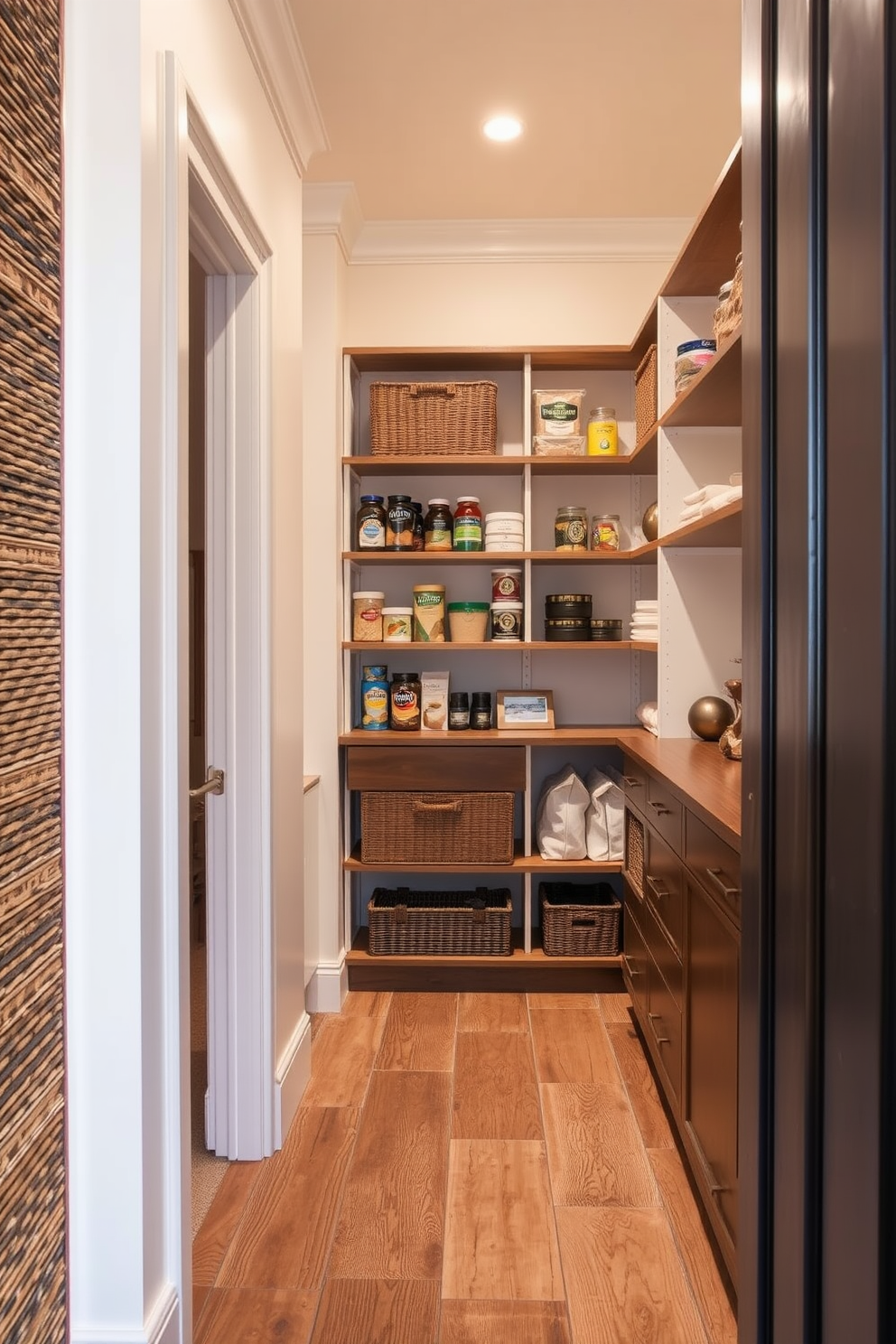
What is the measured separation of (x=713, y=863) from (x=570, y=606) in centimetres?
170

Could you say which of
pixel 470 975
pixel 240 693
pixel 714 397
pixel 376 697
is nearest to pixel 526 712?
pixel 376 697

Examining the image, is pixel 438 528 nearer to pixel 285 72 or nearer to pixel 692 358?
pixel 692 358

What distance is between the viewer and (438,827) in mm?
3227

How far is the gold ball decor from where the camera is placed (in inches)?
108

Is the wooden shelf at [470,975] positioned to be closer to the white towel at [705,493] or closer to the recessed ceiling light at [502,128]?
the white towel at [705,493]

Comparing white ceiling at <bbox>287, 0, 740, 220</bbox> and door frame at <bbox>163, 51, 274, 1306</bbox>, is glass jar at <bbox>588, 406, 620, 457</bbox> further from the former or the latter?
door frame at <bbox>163, 51, 274, 1306</bbox>

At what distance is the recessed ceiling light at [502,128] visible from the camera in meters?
2.67

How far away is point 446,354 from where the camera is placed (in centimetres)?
330

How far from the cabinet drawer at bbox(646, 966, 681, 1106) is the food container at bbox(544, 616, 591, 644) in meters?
1.27

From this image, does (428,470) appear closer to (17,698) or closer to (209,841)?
(209,841)

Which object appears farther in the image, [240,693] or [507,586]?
[507,586]

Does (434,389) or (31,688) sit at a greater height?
(434,389)

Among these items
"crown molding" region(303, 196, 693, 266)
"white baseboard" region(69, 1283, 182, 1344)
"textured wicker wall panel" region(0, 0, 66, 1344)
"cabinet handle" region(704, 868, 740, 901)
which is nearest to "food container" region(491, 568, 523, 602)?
"crown molding" region(303, 196, 693, 266)

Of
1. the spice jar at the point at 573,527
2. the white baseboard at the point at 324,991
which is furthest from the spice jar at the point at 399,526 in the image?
the white baseboard at the point at 324,991
